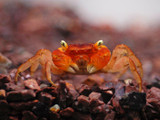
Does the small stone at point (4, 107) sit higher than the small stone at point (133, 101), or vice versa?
the small stone at point (133, 101)

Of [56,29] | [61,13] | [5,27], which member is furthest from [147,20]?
[5,27]

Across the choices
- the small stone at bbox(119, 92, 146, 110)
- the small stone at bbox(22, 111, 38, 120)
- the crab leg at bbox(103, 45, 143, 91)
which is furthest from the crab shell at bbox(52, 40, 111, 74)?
the small stone at bbox(22, 111, 38, 120)

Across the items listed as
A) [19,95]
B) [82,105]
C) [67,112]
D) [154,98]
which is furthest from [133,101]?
[19,95]

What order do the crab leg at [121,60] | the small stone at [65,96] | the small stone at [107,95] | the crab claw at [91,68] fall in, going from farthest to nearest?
1. the crab leg at [121,60]
2. the crab claw at [91,68]
3. the small stone at [107,95]
4. the small stone at [65,96]

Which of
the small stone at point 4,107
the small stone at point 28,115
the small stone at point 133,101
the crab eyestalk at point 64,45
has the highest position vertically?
the crab eyestalk at point 64,45

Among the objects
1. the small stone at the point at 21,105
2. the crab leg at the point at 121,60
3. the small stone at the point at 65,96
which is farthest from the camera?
the crab leg at the point at 121,60

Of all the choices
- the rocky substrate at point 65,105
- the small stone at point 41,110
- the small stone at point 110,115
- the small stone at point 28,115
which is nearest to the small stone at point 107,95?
the rocky substrate at point 65,105

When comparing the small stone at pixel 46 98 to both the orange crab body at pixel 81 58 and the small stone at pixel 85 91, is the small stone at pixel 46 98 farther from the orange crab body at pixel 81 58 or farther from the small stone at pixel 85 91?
the orange crab body at pixel 81 58

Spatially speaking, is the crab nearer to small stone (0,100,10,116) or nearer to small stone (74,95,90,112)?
small stone (0,100,10,116)
